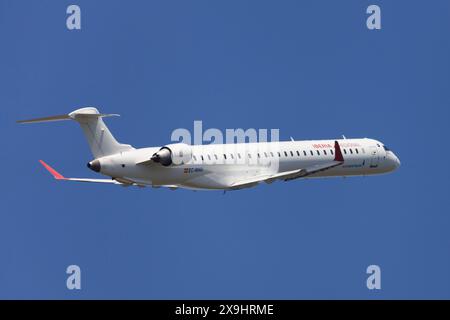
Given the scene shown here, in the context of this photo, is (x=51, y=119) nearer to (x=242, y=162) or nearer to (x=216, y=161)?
(x=216, y=161)

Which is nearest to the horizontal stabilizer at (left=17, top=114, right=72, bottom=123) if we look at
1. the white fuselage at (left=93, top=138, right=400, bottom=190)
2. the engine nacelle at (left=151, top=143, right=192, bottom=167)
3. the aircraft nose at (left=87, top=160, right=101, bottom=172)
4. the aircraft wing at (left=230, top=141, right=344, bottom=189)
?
the aircraft nose at (left=87, top=160, right=101, bottom=172)

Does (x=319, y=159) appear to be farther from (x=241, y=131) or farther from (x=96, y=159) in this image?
(x=96, y=159)

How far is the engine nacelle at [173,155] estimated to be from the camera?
68250 millimetres

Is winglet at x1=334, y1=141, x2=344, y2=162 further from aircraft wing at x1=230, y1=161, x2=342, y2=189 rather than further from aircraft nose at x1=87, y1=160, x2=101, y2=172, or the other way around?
aircraft nose at x1=87, y1=160, x2=101, y2=172

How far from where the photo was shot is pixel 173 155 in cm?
6844

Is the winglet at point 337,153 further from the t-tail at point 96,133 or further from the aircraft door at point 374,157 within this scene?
the t-tail at point 96,133

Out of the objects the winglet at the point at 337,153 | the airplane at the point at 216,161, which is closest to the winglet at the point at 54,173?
the airplane at the point at 216,161

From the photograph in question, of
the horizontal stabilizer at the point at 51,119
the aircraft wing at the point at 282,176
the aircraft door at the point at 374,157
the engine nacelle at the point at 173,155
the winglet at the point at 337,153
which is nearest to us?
the horizontal stabilizer at the point at 51,119

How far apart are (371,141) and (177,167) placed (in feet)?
47.5

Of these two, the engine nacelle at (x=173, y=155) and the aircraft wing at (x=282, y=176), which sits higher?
the engine nacelle at (x=173, y=155)

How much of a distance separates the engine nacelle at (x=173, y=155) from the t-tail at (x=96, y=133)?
6.97ft

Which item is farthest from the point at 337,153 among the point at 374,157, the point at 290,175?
the point at 374,157

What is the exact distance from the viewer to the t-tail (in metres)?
68.6

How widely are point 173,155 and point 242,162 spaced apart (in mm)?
5179
